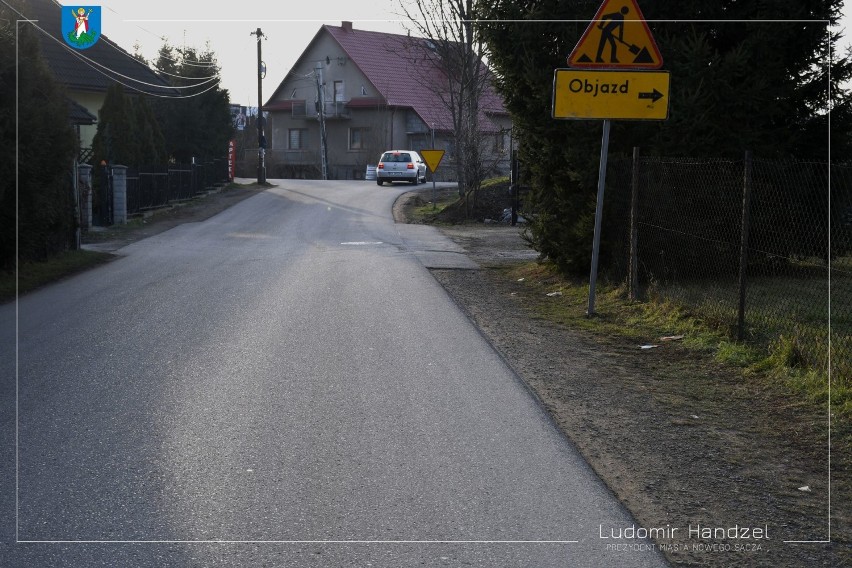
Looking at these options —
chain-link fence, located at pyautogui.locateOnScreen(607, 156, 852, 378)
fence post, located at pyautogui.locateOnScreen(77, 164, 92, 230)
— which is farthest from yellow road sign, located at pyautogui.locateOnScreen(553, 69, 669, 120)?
fence post, located at pyautogui.locateOnScreen(77, 164, 92, 230)

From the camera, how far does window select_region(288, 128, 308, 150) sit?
72.4 meters

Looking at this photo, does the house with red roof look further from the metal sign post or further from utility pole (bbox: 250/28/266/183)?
the metal sign post

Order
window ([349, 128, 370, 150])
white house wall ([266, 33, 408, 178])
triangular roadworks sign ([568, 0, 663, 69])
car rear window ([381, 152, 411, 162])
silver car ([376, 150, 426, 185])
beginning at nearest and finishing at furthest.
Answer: triangular roadworks sign ([568, 0, 663, 69])
silver car ([376, 150, 426, 185])
car rear window ([381, 152, 411, 162])
white house wall ([266, 33, 408, 178])
window ([349, 128, 370, 150])

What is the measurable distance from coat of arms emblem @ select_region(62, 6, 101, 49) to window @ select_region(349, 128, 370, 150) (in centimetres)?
3335

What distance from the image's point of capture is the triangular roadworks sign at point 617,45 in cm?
1066

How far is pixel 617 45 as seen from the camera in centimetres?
1076

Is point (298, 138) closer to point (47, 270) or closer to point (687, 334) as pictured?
point (47, 270)

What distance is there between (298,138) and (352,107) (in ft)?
23.1

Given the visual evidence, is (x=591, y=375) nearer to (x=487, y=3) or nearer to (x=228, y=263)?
(x=487, y=3)

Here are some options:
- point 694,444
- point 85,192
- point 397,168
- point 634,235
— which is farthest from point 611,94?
point 397,168

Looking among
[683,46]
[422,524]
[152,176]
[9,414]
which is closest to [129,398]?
[9,414]

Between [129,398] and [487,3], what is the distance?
929 centimetres

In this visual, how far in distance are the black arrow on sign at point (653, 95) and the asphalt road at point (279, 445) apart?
3095 millimetres

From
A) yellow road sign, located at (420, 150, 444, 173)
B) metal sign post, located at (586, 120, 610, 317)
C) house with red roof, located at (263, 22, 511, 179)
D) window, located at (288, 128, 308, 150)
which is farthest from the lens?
window, located at (288, 128, 308, 150)
